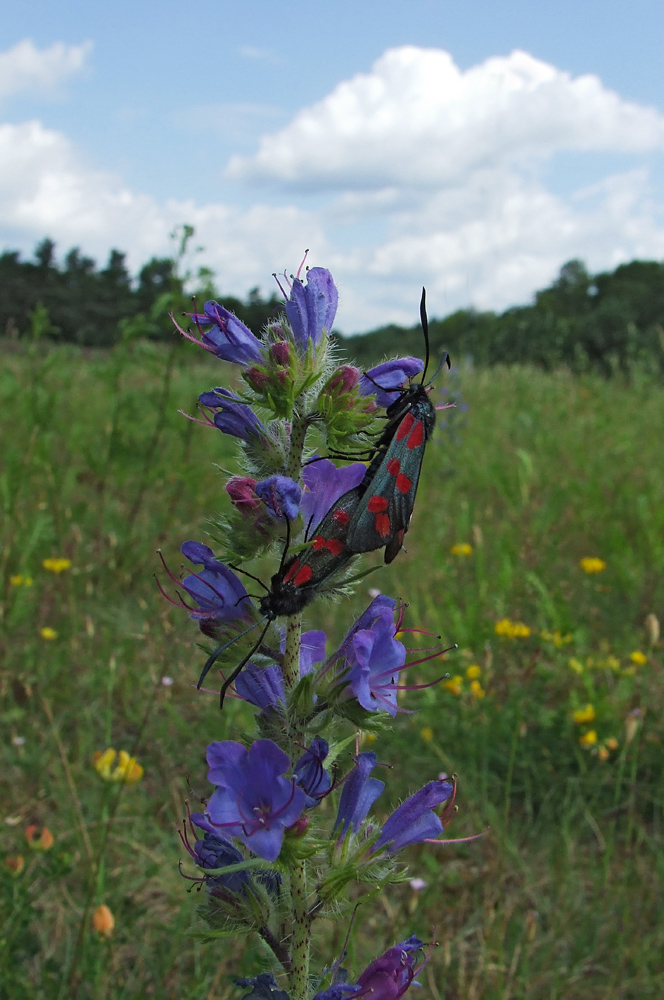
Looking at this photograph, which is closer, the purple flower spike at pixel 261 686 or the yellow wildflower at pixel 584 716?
the purple flower spike at pixel 261 686

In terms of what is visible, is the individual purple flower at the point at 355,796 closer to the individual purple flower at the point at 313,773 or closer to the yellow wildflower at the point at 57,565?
the individual purple flower at the point at 313,773

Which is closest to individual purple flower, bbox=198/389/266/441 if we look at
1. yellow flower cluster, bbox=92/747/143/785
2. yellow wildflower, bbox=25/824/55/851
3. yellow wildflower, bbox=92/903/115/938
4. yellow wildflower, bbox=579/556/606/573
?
yellow flower cluster, bbox=92/747/143/785

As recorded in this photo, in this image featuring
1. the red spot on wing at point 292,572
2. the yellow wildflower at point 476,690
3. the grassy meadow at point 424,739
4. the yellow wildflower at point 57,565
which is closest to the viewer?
the red spot on wing at point 292,572

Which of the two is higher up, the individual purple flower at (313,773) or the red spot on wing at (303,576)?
the red spot on wing at (303,576)

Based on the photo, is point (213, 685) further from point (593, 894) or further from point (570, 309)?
point (570, 309)

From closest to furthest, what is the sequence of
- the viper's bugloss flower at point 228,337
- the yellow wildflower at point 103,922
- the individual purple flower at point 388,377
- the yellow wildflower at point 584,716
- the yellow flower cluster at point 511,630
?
the viper's bugloss flower at point 228,337 → the individual purple flower at point 388,377 → the yellow wildflower at point 103,922 → the yellow wildflower at point 584,716 → the yellow flower cluster at point 511,630

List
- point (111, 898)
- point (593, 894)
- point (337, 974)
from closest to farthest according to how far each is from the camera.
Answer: point (337, 974) → point (111, 898) → point (593, 894)

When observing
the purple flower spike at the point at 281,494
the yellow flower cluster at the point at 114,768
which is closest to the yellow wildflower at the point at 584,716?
the yellow flower cluster at the point at 114,768

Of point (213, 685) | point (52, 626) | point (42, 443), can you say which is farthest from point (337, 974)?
point (42, 443)
